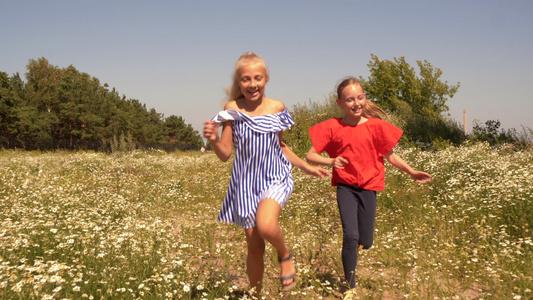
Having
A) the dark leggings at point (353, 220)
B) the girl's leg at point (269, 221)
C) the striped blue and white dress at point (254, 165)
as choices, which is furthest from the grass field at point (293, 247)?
the striped blue and white dress at point (254, 165)

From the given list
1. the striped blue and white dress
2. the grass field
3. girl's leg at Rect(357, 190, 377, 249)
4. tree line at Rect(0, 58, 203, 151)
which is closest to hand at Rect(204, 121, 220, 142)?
the striped blue and white dress

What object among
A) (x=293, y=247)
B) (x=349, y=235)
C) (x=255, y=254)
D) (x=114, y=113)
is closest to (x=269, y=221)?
(x=255, y=254)

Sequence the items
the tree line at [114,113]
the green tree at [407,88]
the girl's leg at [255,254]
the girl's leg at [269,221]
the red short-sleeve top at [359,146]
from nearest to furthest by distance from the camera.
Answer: the girl's leg at [269,221] < the girl's leg at [255,254] < the red short-sleeve top at [359,146] < the tree line at [114,113] < the green tree at [407,88]

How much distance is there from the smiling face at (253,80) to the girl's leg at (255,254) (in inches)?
44.6

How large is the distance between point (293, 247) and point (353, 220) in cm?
114

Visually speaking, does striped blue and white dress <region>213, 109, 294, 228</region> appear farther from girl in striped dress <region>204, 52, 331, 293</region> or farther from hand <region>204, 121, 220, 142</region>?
hand <region>204, 121, 220, 142</region>

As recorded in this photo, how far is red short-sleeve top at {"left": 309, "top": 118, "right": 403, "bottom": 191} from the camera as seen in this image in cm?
379

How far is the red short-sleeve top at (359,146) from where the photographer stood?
12.4ft

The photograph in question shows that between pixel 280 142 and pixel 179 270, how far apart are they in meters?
1.44

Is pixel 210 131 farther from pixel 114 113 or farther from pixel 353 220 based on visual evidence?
pixel 114 113

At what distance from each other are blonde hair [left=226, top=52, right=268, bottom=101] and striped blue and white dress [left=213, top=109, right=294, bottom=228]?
282mm

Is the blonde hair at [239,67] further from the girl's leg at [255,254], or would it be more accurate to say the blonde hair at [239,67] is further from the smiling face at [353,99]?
the girl's leg at [255,254]

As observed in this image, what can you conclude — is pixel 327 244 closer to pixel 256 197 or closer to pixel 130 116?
pixel 256 197

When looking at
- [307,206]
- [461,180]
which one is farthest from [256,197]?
[461,180]
